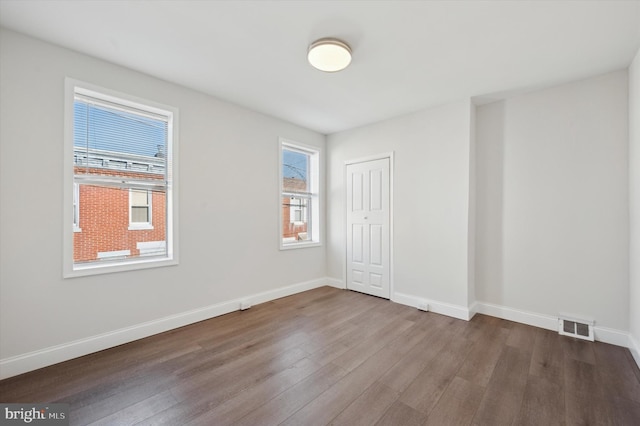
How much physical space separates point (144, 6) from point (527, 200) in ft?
13.1

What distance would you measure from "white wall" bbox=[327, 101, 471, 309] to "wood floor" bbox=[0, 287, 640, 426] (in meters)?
0.70

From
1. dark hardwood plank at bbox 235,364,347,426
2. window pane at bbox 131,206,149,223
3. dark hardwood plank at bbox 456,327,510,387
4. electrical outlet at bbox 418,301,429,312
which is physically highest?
window pane at bbox 131,206,149,223

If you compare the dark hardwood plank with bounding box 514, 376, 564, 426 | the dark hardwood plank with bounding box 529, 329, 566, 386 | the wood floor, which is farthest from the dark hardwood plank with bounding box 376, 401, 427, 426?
the dark hardwood plank with bounding box 529, 329, 566, 386

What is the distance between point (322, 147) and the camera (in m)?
4.69

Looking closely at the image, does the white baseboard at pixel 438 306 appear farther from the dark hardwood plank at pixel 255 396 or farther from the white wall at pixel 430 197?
the dark hardwood plank at pixel 255 396

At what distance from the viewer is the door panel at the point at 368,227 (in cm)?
397

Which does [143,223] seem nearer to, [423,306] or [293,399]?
[293,399]

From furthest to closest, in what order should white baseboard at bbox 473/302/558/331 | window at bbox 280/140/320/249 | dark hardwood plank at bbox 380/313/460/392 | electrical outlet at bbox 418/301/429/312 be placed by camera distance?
window at bbox 280/140/320/249
electrical outlet at bbox 418/301/429/312
white baseboard at bbox 473/302/558/331
dark hardwood plank at bbox 380/313/460/392

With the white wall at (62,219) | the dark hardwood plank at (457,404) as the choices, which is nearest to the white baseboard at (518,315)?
the dark hardwood plank at (457,404)

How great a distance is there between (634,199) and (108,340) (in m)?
4.92

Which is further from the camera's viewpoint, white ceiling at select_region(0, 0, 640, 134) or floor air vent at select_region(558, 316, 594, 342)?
floor air vent at select_region(558, 316, 594, 342)

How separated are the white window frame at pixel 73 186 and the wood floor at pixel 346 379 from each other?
75cm

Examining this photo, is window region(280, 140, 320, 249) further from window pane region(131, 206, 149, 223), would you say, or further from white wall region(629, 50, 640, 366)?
white wall region(629, 50, 640, 366)

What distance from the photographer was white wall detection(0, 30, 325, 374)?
205 centimetres
